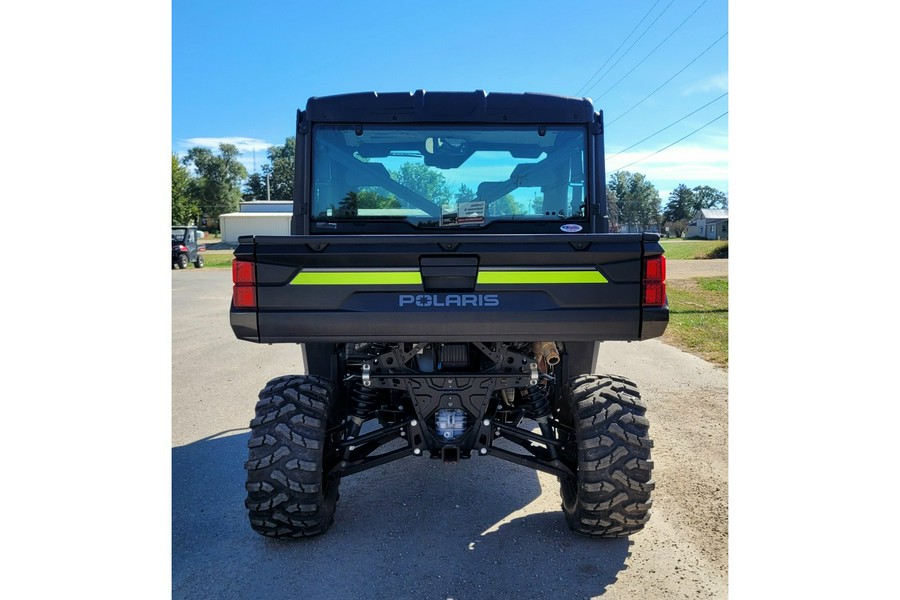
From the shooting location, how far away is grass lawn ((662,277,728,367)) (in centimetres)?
981

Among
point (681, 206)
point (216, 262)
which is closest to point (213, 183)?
point (216, 262)

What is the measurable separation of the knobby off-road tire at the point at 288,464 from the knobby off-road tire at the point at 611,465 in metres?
1.47

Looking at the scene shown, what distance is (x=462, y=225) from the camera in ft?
13.9

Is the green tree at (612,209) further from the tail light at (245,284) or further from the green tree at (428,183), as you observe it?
the tail light at (245,284)

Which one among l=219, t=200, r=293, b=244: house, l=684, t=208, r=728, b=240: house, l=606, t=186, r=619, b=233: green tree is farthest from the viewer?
l=684, t=208, r=728, b=240: house

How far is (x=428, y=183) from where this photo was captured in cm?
429

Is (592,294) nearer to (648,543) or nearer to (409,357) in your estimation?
(409,357)

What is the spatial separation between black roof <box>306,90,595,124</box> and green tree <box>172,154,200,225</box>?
57.3 m

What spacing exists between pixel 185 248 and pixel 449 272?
31684 mm

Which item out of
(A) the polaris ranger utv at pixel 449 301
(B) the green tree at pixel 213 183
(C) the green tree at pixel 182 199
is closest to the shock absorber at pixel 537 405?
(A) the polaris ranger utv at pixel 449 301

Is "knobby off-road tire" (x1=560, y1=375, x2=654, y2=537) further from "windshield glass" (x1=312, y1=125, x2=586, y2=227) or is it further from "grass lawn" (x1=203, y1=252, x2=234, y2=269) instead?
"grass lawn" (x1=203, y1=252, x2=234, y2=269)

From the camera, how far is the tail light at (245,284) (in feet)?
10.9

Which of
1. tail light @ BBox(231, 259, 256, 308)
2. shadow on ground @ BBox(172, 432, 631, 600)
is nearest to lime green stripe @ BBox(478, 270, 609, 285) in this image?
tail light @ BBox(231, 259, 256, 308)

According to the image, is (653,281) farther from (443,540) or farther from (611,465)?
(443,540)
